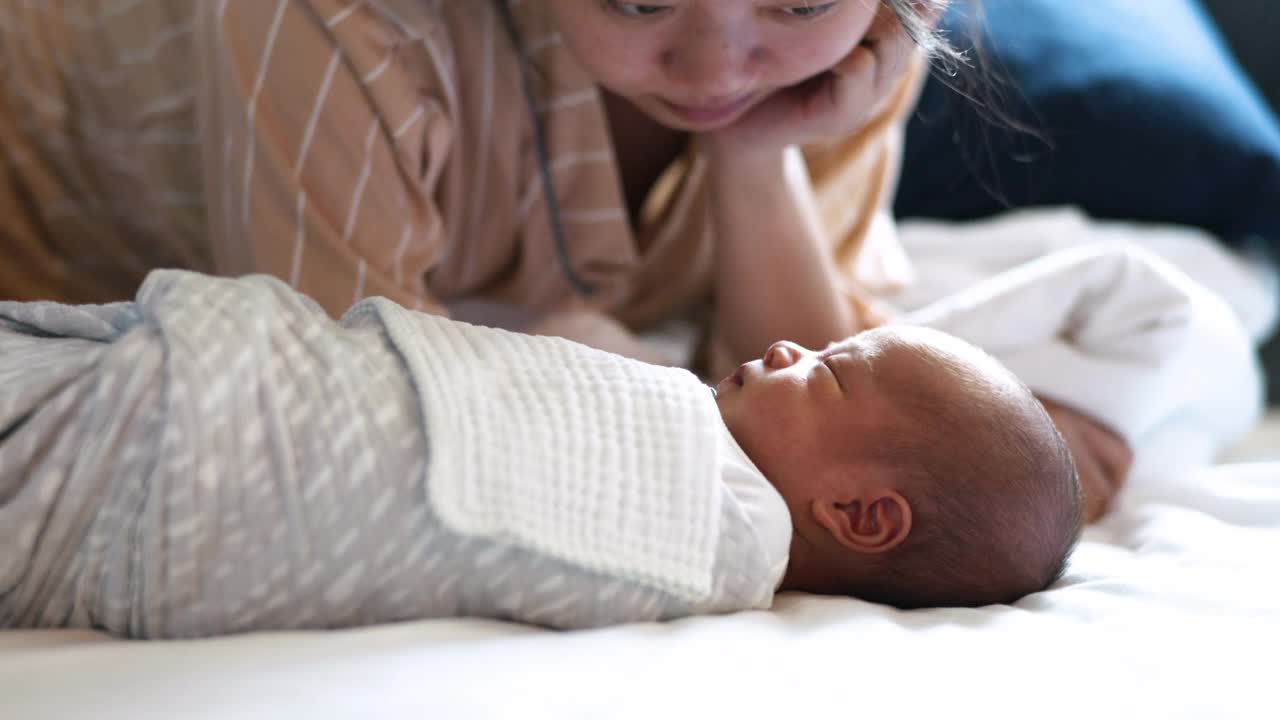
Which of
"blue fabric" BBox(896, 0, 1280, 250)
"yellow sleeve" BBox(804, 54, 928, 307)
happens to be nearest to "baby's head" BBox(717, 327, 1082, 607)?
"yellow sleeve" BBox(804, 54, 928, 307)

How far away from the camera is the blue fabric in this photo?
1740 millimetres

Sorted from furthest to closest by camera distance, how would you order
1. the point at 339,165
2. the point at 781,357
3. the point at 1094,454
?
the point at 1094,454
the point at 339,165
the point at 781,357

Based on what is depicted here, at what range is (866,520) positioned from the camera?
0.90 metres

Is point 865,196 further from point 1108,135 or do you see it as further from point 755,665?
point 755,665

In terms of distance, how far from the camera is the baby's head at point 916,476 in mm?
875

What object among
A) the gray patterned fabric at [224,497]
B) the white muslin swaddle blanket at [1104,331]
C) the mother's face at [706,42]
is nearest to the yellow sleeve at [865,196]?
the white muslin swaddle blanket at [1104,331]

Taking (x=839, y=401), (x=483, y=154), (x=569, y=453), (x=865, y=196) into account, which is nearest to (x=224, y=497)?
Answer: (x=569, y=453)

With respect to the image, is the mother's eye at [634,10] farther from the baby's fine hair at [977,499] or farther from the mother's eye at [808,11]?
the baby's fine hair at [977,499]

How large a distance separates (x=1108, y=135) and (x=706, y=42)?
3.20 feet

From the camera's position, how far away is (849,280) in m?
1.54

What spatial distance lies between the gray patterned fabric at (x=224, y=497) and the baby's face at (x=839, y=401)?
0.19 meters

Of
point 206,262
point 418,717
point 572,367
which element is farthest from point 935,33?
point 206,262

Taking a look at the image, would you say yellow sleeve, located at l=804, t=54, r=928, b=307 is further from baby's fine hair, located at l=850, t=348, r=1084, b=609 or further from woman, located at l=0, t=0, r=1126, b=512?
baby's fine hair, located at l=850, t=348, r=1084, b=609

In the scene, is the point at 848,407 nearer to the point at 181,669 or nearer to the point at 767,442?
the point at 767,442
